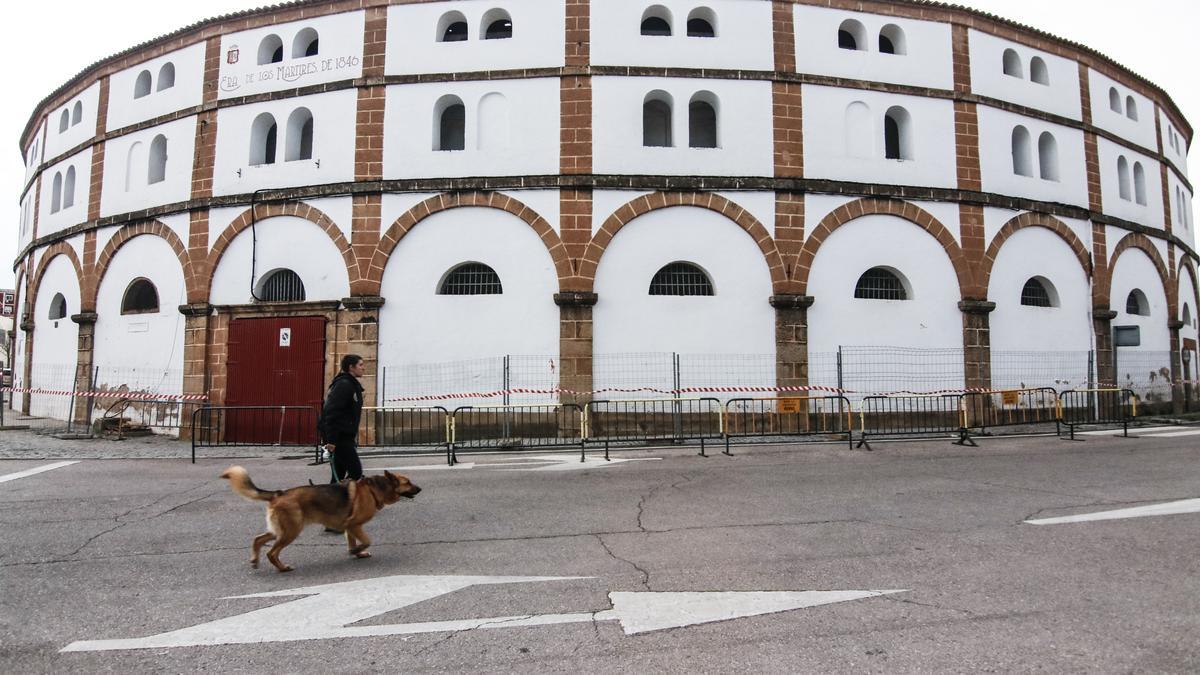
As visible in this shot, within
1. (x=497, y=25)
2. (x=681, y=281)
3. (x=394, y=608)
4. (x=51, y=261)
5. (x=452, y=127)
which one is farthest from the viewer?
(x=51, y=261)

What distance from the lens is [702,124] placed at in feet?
54.6

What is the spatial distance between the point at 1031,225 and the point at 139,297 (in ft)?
77.2

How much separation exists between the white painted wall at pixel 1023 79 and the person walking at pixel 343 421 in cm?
1703

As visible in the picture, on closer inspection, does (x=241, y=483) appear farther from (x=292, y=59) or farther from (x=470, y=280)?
(x=292, y=59)

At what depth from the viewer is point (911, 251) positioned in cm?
1591

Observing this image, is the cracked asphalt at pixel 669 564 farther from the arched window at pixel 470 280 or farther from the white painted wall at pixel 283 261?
the white painted wall at pixel 283 261

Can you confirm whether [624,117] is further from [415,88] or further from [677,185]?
[415,88]

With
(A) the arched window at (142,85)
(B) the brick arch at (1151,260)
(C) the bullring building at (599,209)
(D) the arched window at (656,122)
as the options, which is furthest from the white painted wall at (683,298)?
(A) the arched window at (142,85)

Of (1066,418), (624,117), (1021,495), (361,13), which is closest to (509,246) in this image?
(624,117)

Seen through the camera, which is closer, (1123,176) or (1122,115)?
(1123,176)

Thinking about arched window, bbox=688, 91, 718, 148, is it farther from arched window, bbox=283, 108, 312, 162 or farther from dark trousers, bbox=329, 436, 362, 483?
dark trousers, bbox=329, 436, 362, 483

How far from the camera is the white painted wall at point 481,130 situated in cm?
1526

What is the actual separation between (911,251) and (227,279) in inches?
652

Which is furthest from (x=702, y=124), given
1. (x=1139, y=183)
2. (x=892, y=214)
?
(x=1139, y=183)
